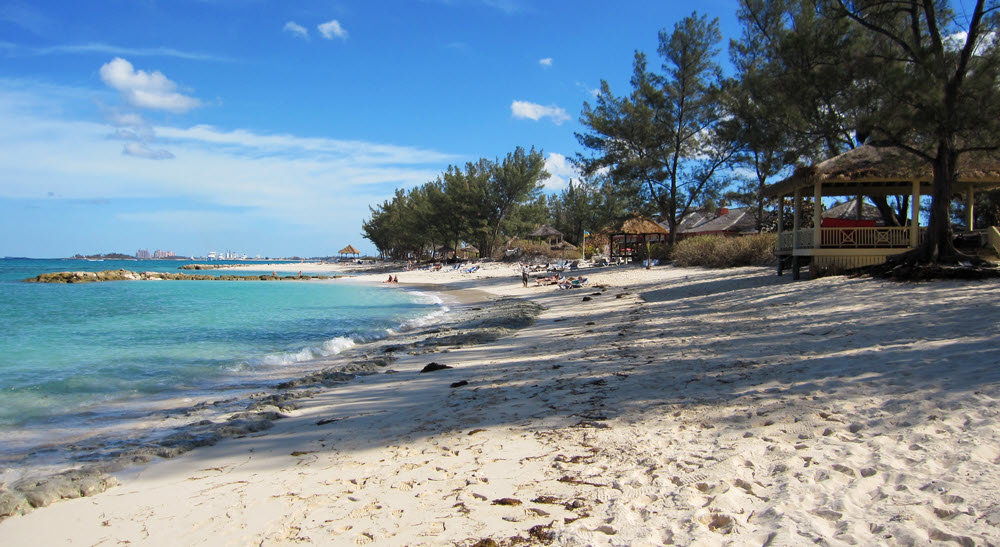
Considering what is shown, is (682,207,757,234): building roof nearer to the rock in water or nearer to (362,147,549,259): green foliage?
(362,147,549,259): green foliage

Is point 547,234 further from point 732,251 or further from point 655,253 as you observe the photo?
point 732,251

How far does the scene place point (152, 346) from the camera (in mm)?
12328

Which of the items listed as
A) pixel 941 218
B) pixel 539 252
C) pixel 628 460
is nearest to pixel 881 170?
pixel 941 218

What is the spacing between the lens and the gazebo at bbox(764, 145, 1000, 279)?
508 inches

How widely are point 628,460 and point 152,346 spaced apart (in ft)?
41.0

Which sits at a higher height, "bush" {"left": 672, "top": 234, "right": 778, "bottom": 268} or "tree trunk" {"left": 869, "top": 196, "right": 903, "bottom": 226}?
"tree trunk" {"left": 869, "top": 196, "right": 903, "bottom": 226}

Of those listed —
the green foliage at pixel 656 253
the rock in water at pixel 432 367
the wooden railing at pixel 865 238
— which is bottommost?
→ the rock in water at pixel 432 367

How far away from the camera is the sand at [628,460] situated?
2674 mm

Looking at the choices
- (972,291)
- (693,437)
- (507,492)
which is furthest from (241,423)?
(972,291)

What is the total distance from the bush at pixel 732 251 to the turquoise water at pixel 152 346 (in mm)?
11819

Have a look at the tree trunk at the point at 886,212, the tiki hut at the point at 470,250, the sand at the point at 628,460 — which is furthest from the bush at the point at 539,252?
the sand at the point at 628,460

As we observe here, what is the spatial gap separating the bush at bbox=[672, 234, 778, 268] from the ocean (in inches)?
460

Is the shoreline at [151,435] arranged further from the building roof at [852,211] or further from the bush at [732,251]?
the building roof at [852,211]

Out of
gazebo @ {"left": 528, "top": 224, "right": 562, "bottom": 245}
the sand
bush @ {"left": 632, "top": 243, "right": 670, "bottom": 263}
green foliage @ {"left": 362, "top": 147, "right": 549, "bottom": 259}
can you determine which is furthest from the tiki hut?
the sand
